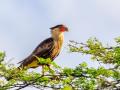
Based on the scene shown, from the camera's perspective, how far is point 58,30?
10.9 m

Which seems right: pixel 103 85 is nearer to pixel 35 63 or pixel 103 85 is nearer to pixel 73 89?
pixel 73 89

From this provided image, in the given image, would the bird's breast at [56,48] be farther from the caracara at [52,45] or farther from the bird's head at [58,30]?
the bird's head at [58,30]

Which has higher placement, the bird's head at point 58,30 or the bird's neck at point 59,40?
the bird's head at point 58,30

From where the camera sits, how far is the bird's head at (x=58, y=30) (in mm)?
10754

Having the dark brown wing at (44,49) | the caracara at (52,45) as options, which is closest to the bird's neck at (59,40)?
the caracara at (52,45)

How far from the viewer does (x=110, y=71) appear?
28.6ft

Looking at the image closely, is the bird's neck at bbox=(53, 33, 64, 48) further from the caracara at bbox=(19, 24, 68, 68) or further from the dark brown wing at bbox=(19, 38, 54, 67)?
the dark brown wing at bbox=(19, 38, 54, 67)

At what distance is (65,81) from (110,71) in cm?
93

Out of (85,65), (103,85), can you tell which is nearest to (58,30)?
(85,65)

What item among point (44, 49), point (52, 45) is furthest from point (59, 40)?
point (44, 49)

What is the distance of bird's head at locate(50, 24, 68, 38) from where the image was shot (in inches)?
423

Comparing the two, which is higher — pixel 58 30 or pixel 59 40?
pixel 58 30

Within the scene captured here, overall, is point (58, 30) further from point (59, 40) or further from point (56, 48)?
point (56, 48)

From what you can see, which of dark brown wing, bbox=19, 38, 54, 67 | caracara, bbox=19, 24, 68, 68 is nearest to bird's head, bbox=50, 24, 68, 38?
caracara, bbox=19, 24, 68, 68
